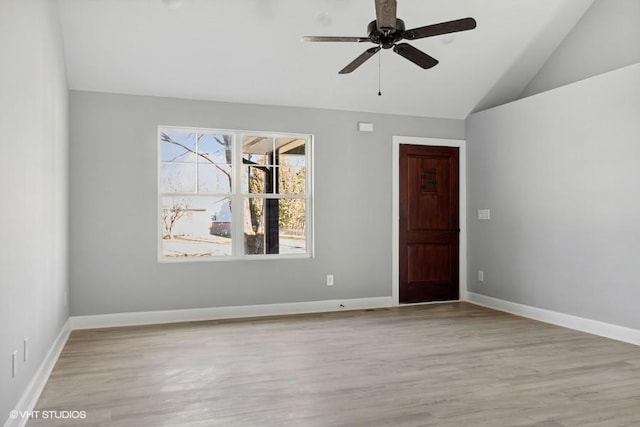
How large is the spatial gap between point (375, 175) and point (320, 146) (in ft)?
2.61

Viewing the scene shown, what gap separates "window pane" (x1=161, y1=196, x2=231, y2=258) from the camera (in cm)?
518

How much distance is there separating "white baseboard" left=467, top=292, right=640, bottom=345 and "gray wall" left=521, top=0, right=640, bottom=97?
103 inches

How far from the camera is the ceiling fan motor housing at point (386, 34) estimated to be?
10.2 ft

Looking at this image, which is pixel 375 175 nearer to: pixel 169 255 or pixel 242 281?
pixel 242 281

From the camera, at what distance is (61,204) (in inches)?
165

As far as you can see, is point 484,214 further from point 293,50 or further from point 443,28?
point 443,28

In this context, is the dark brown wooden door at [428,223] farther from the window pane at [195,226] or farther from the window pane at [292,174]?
the window pane at [195,226]

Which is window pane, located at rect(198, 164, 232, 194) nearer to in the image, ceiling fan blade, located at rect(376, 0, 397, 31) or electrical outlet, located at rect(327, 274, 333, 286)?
electrical outlet, located at rect(327, 274, 333, 286)

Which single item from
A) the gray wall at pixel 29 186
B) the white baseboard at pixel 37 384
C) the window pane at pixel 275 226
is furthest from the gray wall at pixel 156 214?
the white baseboard at pixel 37 384

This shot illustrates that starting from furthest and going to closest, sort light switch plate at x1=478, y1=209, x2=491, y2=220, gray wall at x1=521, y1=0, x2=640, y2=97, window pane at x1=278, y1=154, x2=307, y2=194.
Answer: light switch plate at x1=478, y1=209, x2=491, y2=220 → window pane at x1=278, y1=154, x2=307, y2=194 → gray wall at x1=521, y1=0, x2=640, y2=97

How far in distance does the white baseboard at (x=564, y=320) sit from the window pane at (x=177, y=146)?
156 inches

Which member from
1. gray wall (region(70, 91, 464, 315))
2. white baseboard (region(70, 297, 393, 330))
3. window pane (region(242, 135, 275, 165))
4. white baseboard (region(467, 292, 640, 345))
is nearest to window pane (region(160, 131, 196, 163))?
gray wall (region(70, 91, 464, 315))

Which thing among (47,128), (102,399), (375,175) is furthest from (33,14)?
(375,175)

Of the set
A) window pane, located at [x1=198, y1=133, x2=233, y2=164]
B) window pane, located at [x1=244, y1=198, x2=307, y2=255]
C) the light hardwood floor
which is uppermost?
window pane, located at [x1=198, y1=133, x2=233, y2=164]
